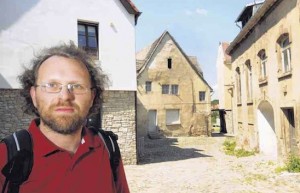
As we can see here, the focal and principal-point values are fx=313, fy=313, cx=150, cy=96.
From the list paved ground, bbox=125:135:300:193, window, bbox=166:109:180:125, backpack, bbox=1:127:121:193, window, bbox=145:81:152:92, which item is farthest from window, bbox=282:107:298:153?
window, bbox=145:81:152:92

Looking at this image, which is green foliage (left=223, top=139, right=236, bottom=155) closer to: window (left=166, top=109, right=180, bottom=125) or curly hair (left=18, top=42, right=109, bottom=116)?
window (left=166, top=109, right=180, bottom=125)

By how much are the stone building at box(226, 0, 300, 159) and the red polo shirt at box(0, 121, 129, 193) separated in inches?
391

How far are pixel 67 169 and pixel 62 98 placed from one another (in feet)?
1.45

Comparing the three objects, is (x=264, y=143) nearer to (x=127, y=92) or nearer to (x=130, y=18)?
(x=127, y=92)

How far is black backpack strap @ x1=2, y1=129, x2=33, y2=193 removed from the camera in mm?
1682

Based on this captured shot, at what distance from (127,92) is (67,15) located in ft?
11.8

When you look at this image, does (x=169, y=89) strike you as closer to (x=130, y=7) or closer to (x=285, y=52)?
(x=130, y=7)

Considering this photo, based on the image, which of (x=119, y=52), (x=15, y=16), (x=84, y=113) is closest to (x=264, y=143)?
(x=119, y=52)

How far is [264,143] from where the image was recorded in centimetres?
1498

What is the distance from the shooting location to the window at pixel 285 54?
1161cm

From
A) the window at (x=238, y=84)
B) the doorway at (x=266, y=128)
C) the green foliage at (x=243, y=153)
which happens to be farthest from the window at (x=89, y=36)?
the window at (x=238, y=84)

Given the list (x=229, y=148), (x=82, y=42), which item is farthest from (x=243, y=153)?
(x=82, y=42)

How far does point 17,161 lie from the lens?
171 centimetres

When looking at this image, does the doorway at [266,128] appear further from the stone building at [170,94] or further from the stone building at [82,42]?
the stone building at [170,94]
